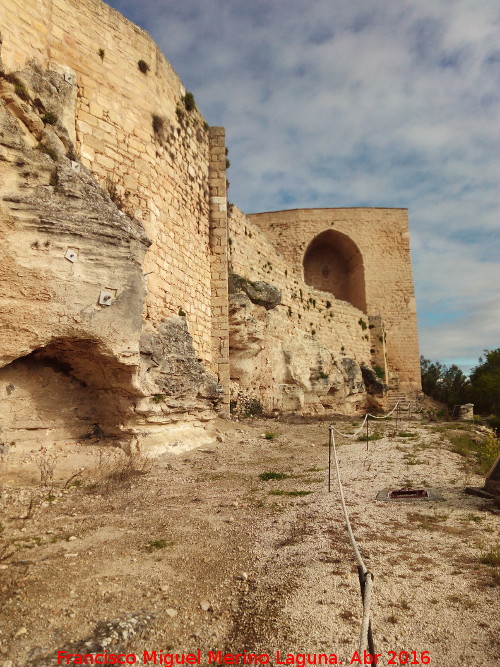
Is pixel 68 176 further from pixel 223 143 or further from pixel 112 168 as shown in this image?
pixel 223 143

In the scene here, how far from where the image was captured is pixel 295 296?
16.9m

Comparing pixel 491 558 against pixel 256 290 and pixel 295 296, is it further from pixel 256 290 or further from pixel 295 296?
pixel 295 296

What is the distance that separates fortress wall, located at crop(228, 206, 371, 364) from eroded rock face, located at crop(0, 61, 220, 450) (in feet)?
22.2

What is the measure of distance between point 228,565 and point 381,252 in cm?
2623

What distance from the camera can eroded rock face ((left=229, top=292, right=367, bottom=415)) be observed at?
485 inches

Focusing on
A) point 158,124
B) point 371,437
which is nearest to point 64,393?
point 158,124

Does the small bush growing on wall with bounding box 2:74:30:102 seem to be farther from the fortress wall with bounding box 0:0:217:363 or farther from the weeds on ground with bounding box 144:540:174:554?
the weeds on ground with bounding box 144:540:174:554

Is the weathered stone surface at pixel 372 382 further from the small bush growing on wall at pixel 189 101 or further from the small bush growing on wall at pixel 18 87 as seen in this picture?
the small bush growing on wall at pixel 18 87

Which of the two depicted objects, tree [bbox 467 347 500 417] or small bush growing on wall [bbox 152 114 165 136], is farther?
tree [bbox 467 347 500 417]

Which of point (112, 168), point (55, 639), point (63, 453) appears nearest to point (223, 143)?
point (112, 168)

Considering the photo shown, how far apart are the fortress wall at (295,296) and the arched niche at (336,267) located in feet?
21.6

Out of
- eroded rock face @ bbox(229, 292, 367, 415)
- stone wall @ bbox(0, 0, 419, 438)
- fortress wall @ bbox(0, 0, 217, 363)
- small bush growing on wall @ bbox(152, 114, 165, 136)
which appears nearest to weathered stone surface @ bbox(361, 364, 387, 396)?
eroded rock face @ bbox(229, 292, 367, 415)

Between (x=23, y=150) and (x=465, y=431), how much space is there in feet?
38.5

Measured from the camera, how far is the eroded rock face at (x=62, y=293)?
5.11 meters
